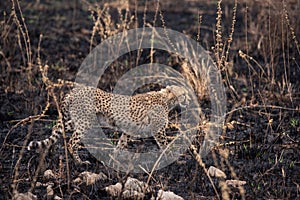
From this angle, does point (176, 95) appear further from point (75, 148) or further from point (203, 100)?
point (75, 148)

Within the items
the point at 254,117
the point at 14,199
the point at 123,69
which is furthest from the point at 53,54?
the point at 14,199

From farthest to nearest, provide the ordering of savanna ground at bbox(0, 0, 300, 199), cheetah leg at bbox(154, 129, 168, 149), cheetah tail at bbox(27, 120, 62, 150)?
cheetah leg at bbox(154, 129, 168, 149), cheetah tail at bbox(27, 120, 62, 150), savanna ground at bbox(0, 0, 300, 199)

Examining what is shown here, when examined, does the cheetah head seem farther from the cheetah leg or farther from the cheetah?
the cheetah leg

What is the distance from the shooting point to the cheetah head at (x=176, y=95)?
17.5 feet

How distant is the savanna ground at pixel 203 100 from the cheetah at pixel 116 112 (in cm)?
25

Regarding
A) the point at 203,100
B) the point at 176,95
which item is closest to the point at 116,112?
the point at 176,95

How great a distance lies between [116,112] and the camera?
498cm

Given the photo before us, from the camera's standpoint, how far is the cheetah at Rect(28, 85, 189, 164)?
4.84 m

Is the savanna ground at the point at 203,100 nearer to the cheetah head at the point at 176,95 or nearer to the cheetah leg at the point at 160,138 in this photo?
the cheetah leg at the point at 160,138

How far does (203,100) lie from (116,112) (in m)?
1.55

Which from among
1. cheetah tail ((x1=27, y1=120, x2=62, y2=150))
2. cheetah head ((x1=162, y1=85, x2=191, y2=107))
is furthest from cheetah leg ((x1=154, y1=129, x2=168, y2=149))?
cheetah tail ((x1=27, y1=120, x2=62, y2=150))

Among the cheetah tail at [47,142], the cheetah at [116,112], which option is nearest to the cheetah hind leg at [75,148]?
the cheetah at [116,112]

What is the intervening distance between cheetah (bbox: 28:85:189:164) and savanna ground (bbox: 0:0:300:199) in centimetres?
25

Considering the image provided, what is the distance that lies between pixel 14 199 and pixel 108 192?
0.73m
